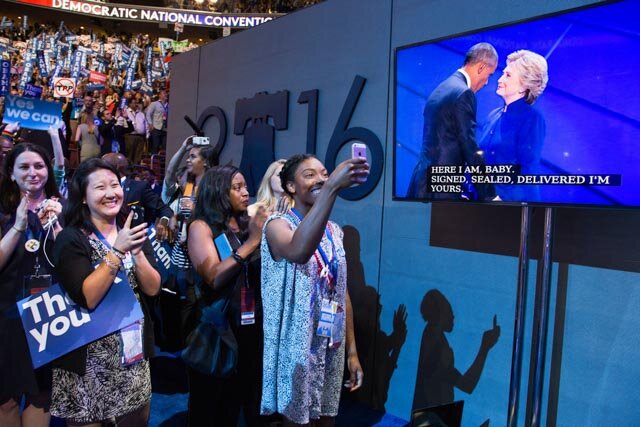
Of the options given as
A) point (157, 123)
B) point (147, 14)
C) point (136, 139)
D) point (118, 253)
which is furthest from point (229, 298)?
point (147, 14)

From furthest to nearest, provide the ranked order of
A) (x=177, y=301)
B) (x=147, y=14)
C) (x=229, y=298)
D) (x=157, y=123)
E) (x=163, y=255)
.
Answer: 1. (x=147, y=14)
2. (x=157, y=123)
3. (x=163, y=255)
4. (x=177, y=301)
5. (x=229, y=298)

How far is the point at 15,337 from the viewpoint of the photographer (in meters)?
2.26

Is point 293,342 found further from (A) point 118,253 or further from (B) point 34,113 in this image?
(B) point 34,113

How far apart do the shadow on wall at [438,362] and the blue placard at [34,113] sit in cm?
307

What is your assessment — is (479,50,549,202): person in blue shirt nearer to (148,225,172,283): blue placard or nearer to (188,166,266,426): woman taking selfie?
(188,166,266,426): woman taking selfie

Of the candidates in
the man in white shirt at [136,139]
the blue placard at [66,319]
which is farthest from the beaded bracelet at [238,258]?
the man in white shirt at [136,139]

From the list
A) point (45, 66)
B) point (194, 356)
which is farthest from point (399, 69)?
point (45, 66)

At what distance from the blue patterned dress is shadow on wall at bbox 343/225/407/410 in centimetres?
139

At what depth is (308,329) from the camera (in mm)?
2014

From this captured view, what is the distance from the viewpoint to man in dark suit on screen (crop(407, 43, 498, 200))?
2.48 meters

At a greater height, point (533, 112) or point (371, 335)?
point (533, 112)

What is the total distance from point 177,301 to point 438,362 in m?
1.56

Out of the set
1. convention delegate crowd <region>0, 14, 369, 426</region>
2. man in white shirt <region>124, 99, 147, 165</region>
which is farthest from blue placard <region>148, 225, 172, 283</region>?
man in white shirt <region>124, 99, 147, 165</region>

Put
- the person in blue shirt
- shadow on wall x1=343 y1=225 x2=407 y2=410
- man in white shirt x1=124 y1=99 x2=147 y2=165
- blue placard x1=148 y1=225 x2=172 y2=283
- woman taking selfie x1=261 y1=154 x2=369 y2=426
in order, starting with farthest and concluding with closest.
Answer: man in white shirt x1=124 y1=99 x2=147 y2=165 < shadow on wall x1=343 y1=225 x2=407 y2=410 < blue placard x1=148 y1=225 x2=172 y2=283 < the person in blue shirt < woman taking selfie x1=261 y1=154 x2=369 y2=426
